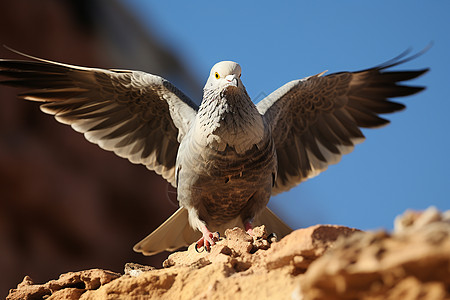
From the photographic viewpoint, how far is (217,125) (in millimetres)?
4797

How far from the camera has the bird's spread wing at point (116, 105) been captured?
18.2ft

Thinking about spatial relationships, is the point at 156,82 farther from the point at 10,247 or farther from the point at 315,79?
the point at 10,247

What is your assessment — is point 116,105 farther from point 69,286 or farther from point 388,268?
point 388,268

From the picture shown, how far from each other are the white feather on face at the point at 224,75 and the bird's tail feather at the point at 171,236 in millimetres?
1543

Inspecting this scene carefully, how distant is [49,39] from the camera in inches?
606

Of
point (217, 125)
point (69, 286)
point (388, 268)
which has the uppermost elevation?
point (217, 125)

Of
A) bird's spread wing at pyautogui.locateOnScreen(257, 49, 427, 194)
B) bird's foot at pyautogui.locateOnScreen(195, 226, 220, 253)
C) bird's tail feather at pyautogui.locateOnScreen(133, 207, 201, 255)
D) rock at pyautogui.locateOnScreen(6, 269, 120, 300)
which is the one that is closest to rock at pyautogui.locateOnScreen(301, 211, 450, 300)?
rock at pyautogui.locateOnScreen(6, 269, 120, 300)

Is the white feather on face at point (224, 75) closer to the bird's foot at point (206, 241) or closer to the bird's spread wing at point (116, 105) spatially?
the bird's spread wing at point (116, 105)

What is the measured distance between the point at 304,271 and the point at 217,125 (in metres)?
2.23

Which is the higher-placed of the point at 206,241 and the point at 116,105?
the point at 116,105

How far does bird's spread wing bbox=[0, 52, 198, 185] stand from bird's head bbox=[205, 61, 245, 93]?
1.86ft

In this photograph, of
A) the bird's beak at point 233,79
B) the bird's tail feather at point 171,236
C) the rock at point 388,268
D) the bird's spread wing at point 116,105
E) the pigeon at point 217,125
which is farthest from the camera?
the bird's tail feather at point 171,236

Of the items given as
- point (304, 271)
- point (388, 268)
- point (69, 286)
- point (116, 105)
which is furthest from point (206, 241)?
point (388, 268)

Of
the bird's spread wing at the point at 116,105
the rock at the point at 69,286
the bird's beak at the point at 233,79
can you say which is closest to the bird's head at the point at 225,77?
the bird's beak at the point at 233,79
